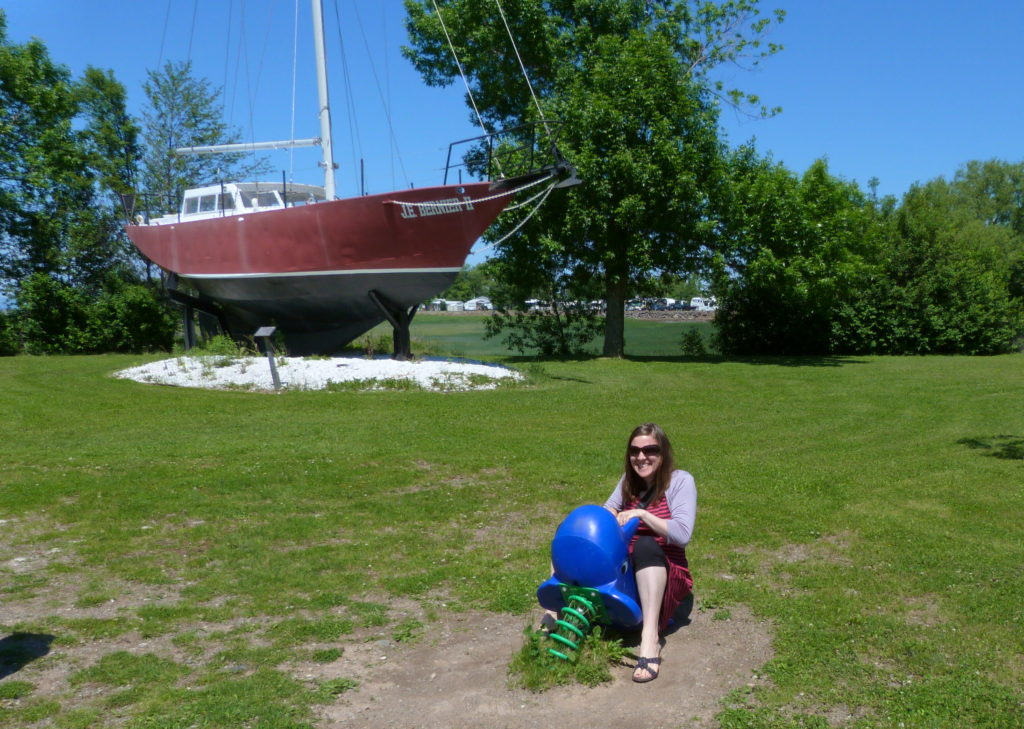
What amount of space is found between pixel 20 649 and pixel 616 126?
2191 cm

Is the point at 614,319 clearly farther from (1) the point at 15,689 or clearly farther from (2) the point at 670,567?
(1) the point at 15,689

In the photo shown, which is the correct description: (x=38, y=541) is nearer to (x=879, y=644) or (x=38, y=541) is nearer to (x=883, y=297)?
(x=879, y=644)

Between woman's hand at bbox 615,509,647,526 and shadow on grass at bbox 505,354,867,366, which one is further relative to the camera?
shadow on grass at bbox 505,354,867,366

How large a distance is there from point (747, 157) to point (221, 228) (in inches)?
626

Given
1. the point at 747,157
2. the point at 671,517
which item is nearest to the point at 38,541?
the point at 671,517

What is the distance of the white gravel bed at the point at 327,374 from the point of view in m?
17.1

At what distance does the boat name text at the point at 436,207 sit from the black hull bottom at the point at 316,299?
1.29 meters

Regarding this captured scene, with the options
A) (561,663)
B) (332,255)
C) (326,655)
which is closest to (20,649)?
(326,655)

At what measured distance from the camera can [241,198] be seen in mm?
20688

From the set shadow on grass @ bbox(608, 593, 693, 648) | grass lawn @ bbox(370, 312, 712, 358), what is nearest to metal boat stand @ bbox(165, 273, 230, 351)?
grass lawn @ bbox(370, 312, 712, 358)

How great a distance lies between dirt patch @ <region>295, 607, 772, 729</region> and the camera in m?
4.32

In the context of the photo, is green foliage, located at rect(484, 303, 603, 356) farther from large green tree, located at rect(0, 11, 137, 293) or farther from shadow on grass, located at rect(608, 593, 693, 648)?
shadow on grass, located at rect(608, 593, 693, 648)

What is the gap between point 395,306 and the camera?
62.7ft

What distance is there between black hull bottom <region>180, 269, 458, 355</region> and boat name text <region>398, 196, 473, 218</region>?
4.24 feet
